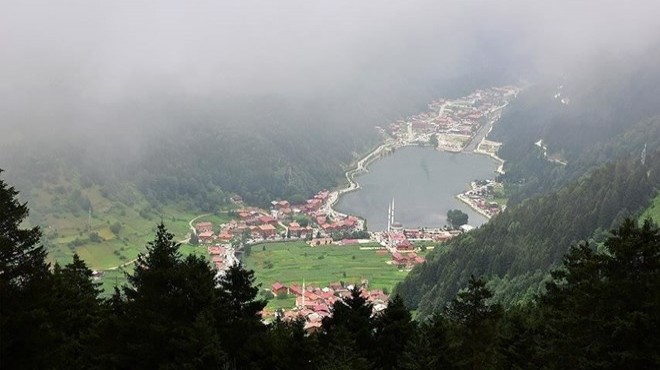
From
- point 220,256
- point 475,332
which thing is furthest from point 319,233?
point 475,332

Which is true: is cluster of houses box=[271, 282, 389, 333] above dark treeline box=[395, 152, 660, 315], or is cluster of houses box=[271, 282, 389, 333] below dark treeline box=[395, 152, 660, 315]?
below

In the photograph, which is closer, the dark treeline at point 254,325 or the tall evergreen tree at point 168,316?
the dark treeline at point 254,325

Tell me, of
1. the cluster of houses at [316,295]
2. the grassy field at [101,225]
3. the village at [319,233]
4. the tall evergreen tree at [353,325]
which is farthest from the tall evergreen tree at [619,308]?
the grassy field at [101,225]

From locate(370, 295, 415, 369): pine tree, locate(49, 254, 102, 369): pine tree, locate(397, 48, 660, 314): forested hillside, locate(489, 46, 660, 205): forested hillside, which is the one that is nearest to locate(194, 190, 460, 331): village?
locate(397, 48, 660, 314): forested hillside

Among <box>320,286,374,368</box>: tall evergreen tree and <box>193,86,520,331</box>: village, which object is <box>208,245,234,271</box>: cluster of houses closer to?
<box>193,86,520,331</box>: village

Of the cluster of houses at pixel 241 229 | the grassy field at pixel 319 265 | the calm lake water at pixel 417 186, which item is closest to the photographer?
the grassy field at pixel 319 265

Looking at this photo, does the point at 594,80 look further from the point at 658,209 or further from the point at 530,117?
the point at 658,209

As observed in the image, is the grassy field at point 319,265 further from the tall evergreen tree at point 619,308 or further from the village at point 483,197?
the tall evergreen tree at point 619,308
